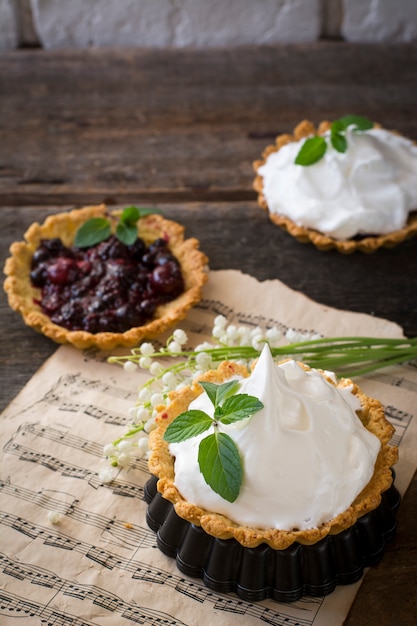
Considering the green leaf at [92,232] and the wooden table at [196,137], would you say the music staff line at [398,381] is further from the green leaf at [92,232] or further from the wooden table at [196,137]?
the green leaf at [92,232]

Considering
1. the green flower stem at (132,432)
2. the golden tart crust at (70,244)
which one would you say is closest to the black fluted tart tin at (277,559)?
the green flower stem at (132,432)

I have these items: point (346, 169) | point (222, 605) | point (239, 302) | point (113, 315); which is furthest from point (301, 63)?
point (222, 605)

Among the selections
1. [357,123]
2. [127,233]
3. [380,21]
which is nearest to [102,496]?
[127,233]

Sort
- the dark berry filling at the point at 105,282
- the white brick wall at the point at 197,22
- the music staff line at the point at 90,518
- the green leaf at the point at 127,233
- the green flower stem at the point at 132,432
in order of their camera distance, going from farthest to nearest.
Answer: the white brick wall at the point at 197,22 → the green leaf at the point at 127,233 → the dark berry filling at the point at 105,282 → the green flower stem at the point at 132,432 → the music staff line at the point at 90,518

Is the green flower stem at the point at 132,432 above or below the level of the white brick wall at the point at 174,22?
below

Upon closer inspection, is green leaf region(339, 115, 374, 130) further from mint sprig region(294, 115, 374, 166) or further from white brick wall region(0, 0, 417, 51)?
white brick wall region(0, 0, 417, 51)

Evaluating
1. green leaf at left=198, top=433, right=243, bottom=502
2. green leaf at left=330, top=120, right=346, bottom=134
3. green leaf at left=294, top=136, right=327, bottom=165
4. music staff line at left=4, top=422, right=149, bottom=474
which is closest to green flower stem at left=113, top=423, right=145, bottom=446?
music staff line at left=4, top=422, right=149, bottom=474

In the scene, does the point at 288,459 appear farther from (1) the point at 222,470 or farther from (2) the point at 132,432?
(2) the point at 132,432

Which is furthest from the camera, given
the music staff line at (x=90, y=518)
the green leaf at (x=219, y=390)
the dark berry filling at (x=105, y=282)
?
the dark berry filling at (x=105, y=282)
